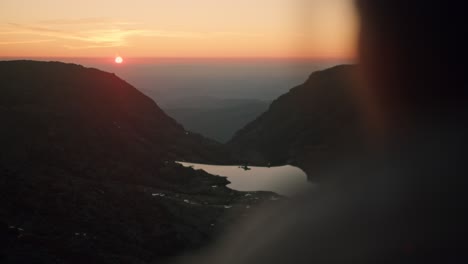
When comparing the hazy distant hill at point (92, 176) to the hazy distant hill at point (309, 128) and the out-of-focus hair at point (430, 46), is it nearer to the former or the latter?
the hazy distant hill at point (309, 128)

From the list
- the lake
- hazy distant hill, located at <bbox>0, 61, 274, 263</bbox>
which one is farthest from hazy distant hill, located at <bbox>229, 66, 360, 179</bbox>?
hazy distant hill, located at <bbox>0, 61, 274, 263</bbox>

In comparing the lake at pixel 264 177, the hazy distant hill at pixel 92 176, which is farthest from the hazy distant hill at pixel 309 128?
the hazy distant hill at pixel 92 176

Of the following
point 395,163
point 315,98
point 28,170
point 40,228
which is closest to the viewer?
point 40,228

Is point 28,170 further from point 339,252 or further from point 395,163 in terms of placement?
point 395,163

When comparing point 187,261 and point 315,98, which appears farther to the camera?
point 315,98

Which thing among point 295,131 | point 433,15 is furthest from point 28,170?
point 295,131
